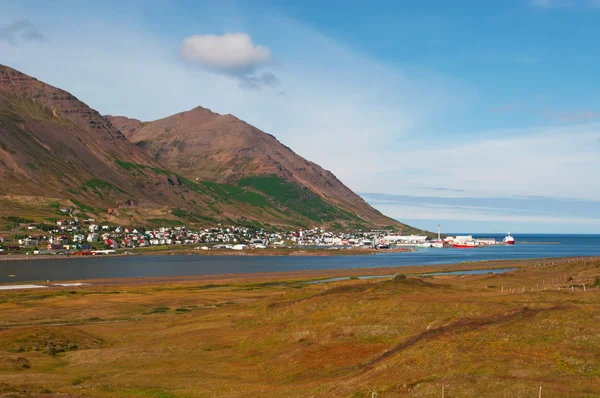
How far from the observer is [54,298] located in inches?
4486

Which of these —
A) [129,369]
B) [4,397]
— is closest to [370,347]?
[129,369]

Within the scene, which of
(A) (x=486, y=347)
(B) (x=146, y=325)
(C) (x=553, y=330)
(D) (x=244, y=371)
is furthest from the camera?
(B) (x=146, y=325)

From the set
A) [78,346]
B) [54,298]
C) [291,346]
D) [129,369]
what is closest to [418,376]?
[291,346]

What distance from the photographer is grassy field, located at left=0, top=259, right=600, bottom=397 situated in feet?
124

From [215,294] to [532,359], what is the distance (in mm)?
87149

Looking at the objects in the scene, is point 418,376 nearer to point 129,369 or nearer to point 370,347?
point 370,347

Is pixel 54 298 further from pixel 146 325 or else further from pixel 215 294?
pixel 146 325

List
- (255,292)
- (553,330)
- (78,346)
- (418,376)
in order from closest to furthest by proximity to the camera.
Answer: (418,376), (553,330), (78,346), (255,292)

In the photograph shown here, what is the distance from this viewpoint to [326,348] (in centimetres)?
5578

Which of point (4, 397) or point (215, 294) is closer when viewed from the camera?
point (4, 397)

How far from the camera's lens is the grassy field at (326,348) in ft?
124

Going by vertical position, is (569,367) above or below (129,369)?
above

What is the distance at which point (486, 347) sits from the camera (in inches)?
1692

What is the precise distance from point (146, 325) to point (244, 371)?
3211 cm
